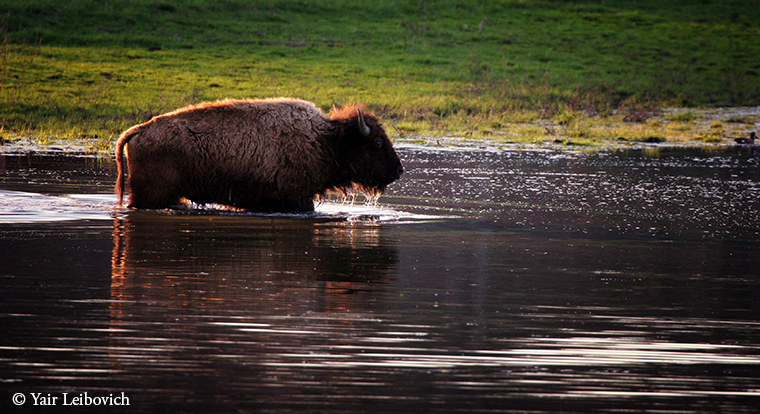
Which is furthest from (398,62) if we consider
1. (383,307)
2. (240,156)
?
(383,307)

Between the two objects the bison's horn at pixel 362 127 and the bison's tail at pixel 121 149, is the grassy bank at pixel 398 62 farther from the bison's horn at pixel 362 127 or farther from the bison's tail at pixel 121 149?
the bison's horn at pixel 362 127

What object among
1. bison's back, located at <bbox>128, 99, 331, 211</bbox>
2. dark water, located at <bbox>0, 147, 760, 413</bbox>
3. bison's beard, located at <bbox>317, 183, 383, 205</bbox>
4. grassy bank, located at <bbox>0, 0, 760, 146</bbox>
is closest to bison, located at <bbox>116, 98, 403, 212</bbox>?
bison's back, located at <bbox>128, 99, 331, 211</bbox>

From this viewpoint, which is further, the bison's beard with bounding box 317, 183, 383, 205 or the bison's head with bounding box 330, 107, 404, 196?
the bison's beard with bounding box 317, 183, 383, 205

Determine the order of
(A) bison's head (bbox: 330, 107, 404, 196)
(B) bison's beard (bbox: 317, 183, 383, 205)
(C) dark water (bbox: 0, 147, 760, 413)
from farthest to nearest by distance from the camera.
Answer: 1. (B) bison's beard (bbox: 317, 183, 383, 205)
2. (A) bison's head (bbox: 330, 107, 404, 196)
3. (C) dark water (bbox: 0, 147, 760, 413)

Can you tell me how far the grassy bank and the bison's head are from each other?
894cm

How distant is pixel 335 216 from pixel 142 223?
2.25 m

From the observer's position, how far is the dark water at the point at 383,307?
4.63 meters

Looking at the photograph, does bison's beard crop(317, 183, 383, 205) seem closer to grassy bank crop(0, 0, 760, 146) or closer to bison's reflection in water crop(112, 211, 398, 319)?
bison's reflection in water crop(112, 211, 398, 319)

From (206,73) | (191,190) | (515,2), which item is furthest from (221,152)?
(515,2)

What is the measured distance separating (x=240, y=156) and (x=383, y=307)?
5.05 metres

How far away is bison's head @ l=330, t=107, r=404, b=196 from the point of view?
11.5 metres

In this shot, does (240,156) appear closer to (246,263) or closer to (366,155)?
(366,155)

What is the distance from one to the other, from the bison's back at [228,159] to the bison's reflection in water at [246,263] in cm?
43

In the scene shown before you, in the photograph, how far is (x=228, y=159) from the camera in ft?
36.0
